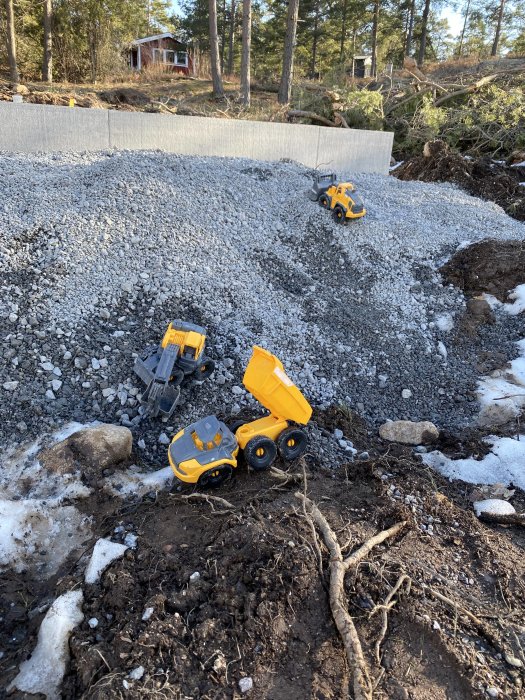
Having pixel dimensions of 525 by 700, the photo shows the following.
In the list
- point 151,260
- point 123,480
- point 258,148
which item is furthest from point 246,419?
point 258,148

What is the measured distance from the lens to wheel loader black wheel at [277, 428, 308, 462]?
3535mm

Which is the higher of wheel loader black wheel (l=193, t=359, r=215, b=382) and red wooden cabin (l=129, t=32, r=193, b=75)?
red wooden cabin (l=129, t=32, r=193, b=75)

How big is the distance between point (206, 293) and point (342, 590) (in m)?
3.57

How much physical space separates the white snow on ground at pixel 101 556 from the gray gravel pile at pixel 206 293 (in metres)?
1.14

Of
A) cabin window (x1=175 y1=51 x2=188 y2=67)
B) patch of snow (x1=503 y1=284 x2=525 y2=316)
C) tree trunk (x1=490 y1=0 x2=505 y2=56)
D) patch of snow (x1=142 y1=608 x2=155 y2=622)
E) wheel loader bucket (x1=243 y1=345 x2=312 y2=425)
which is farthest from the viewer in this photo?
tree trunk (x1=490 y1=0 x2=505 y2=56)

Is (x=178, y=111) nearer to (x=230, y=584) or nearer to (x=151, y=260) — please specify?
(x=151, y=260)

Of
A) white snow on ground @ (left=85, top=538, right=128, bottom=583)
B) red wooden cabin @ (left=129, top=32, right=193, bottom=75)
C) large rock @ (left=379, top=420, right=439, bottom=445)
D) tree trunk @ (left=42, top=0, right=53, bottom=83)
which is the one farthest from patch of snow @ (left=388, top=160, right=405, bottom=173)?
red wooden cabin @ (left=129, top=32, right=193, bottom=75)

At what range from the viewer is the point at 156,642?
7.00ft

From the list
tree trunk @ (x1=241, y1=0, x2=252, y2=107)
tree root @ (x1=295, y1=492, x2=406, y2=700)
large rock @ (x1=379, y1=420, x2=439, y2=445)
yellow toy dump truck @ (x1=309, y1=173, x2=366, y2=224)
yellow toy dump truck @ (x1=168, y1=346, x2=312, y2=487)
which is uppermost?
tree trunk @ (x1=241, y1=0, x2=252, y2=107)

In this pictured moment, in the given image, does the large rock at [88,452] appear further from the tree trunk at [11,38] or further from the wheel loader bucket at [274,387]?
the tree trunk at [11,38]

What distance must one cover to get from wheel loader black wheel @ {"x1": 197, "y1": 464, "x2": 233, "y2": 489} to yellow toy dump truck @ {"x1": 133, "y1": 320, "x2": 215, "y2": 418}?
83cm

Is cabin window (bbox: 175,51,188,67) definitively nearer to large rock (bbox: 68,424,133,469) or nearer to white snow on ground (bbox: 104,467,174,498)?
large rock (bbox: 68,424,133,469)

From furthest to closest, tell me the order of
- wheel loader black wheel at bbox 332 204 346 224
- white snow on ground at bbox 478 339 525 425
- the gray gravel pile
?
wheel loader black wheel at bbox 332 204 346 224, white snow on ground at bbox 478 339 525 425, the gray gravel pile

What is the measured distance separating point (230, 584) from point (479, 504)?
2.07 meters
